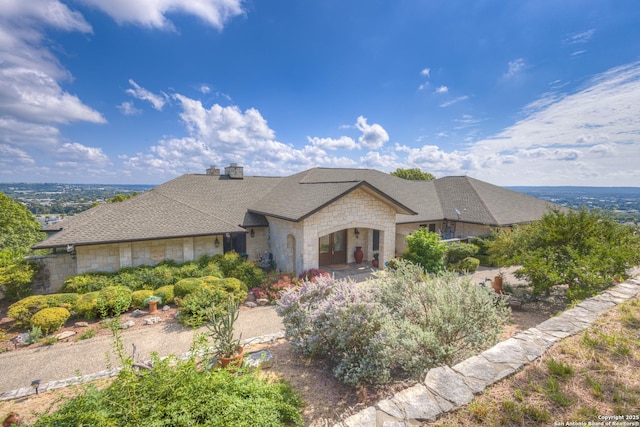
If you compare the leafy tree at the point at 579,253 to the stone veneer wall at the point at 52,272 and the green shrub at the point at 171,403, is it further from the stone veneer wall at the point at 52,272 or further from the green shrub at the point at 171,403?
the stone veneer wall at the point at 52,272

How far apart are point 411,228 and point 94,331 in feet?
59.7

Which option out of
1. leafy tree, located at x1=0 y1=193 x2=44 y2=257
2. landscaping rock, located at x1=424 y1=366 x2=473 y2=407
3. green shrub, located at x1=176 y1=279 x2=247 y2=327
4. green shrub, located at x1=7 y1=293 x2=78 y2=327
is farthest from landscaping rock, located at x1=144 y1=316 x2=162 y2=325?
leafy tree, located at x1=0 y1=193 x2=44 y2=257

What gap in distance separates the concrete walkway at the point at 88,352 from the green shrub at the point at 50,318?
0.82 m

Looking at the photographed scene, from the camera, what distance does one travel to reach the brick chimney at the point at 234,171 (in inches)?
851

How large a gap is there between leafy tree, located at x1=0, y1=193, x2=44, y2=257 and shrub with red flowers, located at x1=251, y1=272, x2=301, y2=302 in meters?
25.5

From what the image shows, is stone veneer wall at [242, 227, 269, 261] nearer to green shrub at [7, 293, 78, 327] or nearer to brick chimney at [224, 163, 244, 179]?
brick chimney at [224, 163, 244, 179]

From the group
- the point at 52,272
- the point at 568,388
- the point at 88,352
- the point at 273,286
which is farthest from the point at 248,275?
the point at 568,388

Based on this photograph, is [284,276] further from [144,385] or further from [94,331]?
[144,385]

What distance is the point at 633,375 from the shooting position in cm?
395

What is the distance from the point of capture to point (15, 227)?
25.2 m

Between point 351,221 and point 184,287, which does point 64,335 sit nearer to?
point 184,287

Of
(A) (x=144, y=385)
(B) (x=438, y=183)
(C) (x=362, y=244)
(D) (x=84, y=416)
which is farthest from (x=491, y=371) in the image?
(B) (x=438, y=183)

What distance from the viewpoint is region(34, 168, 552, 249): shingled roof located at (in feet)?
42.1

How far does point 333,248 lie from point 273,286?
21.1 feet
